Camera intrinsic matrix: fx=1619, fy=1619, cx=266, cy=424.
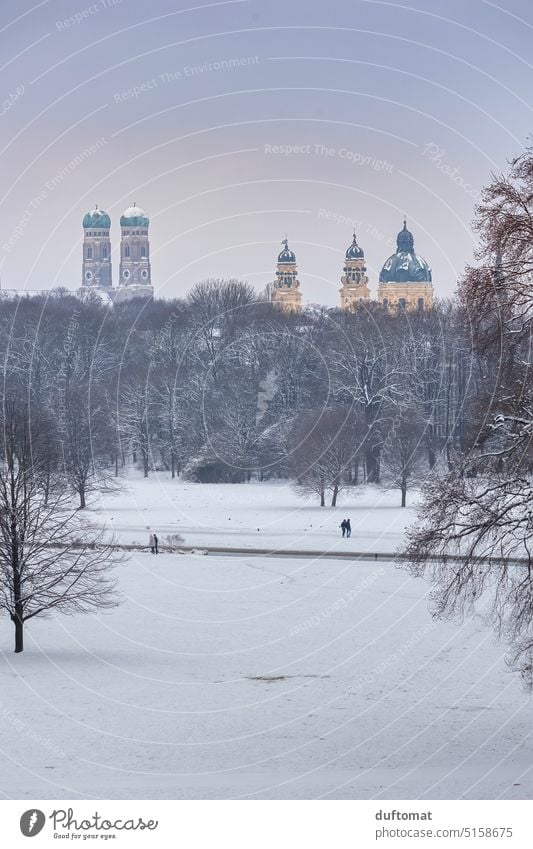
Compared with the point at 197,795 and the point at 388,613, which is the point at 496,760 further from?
the point at 388,613

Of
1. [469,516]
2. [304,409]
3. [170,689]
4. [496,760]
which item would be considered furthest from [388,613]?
[304,409]

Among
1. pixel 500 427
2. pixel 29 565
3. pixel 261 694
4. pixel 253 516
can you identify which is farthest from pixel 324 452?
pixel 500 427

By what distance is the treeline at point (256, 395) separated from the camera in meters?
82.3

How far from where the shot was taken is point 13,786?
1054 inches

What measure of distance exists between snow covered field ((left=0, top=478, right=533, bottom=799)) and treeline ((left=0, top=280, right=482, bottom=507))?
21597mm

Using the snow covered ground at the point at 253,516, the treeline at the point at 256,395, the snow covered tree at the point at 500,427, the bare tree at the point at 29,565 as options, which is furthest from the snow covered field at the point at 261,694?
the treeline at the point at 256,395

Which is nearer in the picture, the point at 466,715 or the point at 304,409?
the point at 466,715

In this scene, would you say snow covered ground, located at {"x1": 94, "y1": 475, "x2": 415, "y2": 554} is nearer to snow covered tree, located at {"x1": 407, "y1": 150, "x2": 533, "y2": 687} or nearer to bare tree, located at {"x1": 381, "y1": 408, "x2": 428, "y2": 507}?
bare tree, located at {"x1": 381, "y1": 408, "x2": 428, "y2": 507}

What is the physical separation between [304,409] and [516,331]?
70804mm

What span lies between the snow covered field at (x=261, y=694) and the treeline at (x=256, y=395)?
2160 cm

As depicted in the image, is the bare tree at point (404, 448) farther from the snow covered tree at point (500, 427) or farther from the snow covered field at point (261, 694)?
the snow covered tree at point (500, 427)

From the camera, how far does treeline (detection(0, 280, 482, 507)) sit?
270 ft

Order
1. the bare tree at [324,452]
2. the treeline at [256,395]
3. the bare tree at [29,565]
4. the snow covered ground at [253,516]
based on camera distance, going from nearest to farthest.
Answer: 1. the bare tree at [29,565]
2. the snow covered ground at [253,516]
3. the bare tree at [324,452]
4. the treeline at [256,395]

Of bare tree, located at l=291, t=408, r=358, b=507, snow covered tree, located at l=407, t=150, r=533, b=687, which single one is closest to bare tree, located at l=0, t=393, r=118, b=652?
snow covered tree, located at l=407, t=150, r=533, b=687
